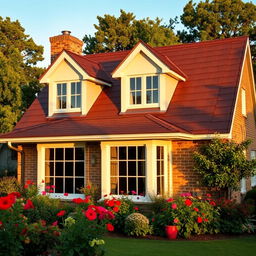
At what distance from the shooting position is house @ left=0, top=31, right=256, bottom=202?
1361 centimetres

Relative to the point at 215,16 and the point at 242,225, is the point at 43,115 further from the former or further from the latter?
the point at 215,16

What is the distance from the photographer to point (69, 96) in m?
16.7

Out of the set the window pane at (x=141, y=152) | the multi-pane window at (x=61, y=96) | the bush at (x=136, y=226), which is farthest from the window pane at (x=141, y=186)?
the multi-pane window at (x=61, y=96)

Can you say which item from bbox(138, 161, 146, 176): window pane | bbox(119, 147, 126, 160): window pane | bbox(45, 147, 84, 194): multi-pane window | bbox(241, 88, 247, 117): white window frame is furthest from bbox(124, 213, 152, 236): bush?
bbox(241, 88, 247, 117): white window frame

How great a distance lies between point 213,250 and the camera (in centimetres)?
963

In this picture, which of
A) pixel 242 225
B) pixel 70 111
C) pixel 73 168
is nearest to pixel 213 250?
pixel 242 225

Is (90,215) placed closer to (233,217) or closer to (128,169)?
(233,217)

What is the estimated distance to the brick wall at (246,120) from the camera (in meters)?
15.2

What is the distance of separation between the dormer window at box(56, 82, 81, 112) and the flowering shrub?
6564 mm

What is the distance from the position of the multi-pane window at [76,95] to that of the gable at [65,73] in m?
0.32

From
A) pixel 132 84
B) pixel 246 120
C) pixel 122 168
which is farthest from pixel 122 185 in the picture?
pixel 246 120

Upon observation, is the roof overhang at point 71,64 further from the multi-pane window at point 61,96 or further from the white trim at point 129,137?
the white trim at point 129,137

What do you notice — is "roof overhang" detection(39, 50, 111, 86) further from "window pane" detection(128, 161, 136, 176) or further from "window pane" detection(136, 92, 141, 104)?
"window pane" detection(128, 161, 136, 176)

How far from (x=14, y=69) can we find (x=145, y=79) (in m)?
15.8
